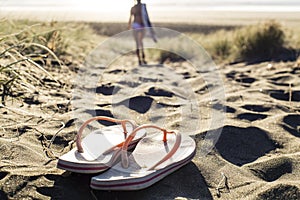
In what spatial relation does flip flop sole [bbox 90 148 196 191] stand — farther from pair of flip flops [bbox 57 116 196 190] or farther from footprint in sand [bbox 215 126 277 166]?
footprint in sand [bbox 215 126 277 166]

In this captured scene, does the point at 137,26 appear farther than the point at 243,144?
Yes

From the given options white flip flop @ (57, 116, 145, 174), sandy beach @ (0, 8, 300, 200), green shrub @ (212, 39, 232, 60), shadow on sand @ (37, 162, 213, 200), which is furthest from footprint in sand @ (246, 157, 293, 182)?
green shrub @ (212, 39, 232, 60)

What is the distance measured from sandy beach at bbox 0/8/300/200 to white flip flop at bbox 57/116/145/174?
0.08 metres

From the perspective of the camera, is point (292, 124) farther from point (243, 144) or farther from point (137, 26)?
point (137, 26)

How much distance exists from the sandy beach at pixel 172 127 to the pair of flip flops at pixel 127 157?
7cm

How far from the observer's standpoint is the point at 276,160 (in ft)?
7.59

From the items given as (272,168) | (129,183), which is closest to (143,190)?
(129,183)

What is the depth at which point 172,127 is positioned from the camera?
2842 mm

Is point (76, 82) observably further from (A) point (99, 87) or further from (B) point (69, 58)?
(B) point (69, 58)

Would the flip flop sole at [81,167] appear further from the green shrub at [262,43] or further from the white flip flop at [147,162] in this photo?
the green shrub at [262,43]

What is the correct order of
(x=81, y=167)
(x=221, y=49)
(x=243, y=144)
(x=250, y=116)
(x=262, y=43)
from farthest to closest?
(x=221, y=49) < (x=262, y=43) < (x=250, y=116) < (x=243, y=144) < (x=81, y=167)

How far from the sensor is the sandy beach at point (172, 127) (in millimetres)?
1990

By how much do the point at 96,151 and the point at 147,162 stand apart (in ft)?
0.91

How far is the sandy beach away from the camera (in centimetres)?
199
